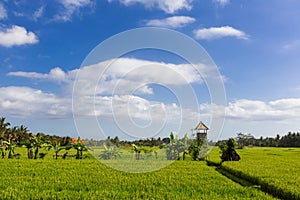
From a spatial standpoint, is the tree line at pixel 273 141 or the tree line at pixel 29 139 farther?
the tree line at pixel 273 141

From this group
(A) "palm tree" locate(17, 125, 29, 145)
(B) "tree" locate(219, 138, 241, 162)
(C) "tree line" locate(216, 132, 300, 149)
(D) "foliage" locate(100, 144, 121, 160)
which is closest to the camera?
(B) "tree" locate(219, 138, 241, 162)

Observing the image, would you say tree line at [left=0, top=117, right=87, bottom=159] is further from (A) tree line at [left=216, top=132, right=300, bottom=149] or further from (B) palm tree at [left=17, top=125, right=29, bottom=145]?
(A) tree line at [left=216, top=132, right=300, bottom=149]

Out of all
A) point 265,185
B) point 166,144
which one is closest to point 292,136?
point 166,144

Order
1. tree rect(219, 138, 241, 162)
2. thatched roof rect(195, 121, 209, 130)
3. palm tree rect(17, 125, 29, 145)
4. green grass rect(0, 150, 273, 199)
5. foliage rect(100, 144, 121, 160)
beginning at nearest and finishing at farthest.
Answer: green grass rect(0, 150, 273, 199), tree rect(219, 138, 241, 162), foliage rect(100, 144, 121, 160), thatched roof rect(195, 121, 209, 130), palm tree rect(17, 125, 29, 145)

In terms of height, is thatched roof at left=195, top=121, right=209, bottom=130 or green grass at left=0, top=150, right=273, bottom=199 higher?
thatched roof at left=195, top=121, right=209, bottom=130

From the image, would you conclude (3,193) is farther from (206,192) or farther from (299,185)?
(299,185)

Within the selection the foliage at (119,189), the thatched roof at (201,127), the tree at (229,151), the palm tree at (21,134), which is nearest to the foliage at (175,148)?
the thatched roof at (201,127)

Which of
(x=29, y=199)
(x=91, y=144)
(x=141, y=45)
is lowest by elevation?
(x=29, y=199)

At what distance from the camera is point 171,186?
9633mm

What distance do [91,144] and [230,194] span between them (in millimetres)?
17628

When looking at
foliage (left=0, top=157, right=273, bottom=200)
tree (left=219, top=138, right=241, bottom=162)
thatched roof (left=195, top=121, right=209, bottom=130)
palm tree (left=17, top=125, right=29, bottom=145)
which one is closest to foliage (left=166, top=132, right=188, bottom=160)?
thatched roof (left=195, top=121, right=209, bottom=130)

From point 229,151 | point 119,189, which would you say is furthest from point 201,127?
point 119,189

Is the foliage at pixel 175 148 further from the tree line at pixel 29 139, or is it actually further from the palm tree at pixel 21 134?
the palm tree at pixel 21 134

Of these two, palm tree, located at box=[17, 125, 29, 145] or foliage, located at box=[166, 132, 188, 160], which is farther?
palm tree, located at box=[17, 125, 29, 145]
